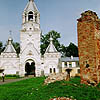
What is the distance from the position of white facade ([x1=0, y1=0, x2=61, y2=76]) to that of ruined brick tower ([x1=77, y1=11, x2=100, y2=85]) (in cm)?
2693

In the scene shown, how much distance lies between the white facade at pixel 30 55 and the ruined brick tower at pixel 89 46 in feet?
88.3

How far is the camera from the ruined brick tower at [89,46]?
8.04m

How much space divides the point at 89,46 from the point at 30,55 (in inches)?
1095

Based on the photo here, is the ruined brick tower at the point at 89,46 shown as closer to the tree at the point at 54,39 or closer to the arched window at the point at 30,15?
the arched window at the point at 30,15

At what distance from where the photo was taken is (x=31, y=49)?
35375mm

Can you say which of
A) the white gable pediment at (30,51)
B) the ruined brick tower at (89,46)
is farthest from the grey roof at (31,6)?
the ruined brick tower at (89,46)

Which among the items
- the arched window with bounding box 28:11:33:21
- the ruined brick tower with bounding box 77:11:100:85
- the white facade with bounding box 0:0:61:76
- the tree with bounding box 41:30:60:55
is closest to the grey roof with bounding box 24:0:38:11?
the white facade with bounding box 0:0:61:76

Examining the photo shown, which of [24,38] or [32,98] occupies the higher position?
[24,38]

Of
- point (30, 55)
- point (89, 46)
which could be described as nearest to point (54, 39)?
point (30, 55)

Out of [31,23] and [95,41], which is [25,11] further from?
[95,41]

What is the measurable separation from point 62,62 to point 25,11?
16.2 m

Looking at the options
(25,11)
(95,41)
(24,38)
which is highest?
(25,11)

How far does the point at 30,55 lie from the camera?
35219mm

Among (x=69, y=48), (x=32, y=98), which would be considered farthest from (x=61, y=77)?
(x=69, y=48)
